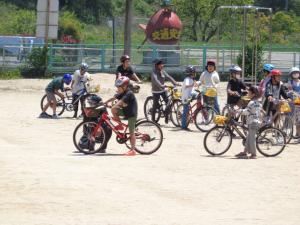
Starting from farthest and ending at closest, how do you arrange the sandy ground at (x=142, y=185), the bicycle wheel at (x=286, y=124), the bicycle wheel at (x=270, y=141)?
the bicycle wheel at (x=286, y=124)
the bicycle wheel at (x=270, y=141)
the sandy ground at (x=142, y=185)

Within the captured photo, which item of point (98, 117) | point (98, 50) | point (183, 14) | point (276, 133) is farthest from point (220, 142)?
point (183, 14)

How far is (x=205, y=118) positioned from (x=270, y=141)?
4265 millimetres

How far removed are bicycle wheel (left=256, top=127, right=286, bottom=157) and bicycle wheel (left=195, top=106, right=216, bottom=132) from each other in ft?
13.4

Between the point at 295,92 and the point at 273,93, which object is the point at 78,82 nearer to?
the point at 295,92

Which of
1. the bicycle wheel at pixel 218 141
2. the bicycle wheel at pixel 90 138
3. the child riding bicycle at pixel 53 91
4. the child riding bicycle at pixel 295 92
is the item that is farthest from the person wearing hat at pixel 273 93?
the child riding bicycle at pixel 53 91

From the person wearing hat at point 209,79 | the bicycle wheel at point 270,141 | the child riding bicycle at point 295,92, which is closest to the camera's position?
the bicycle wheel at point 270,141

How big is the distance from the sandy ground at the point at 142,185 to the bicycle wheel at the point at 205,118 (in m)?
1.35

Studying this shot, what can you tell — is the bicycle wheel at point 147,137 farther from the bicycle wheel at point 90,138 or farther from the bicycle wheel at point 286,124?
the bicycle wheel at point 286,124

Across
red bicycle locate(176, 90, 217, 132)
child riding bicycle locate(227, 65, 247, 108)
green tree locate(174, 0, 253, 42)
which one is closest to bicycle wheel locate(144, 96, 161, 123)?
red bicycle locate(176, 90, 217, 132)

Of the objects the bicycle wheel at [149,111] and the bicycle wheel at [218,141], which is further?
the bicycle wheel at [149,111]

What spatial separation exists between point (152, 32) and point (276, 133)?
82.6 feet

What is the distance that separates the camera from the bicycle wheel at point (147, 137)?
18500mm

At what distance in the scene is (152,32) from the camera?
4353 centimetres

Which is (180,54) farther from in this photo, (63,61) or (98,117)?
(98,117)
